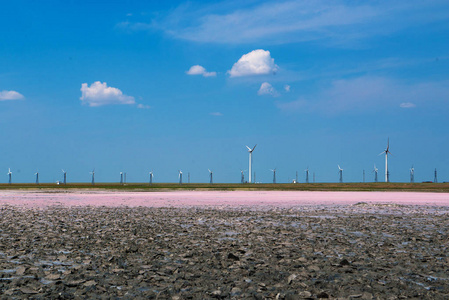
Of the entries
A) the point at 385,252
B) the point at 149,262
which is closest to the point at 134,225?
the point at 149,262

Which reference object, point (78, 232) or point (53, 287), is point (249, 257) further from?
point (78, 232)

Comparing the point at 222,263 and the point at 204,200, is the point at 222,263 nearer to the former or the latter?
the point at 222,263

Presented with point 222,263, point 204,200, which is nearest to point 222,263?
point 222,263

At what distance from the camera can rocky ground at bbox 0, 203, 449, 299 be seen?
10375mm

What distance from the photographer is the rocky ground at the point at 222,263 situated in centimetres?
1038

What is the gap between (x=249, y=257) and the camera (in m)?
14.8

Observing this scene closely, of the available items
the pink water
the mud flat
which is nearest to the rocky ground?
the mud flat

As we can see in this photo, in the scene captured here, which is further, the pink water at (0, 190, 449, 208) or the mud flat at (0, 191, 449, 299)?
the pink water at (0, 190, 449, 208)

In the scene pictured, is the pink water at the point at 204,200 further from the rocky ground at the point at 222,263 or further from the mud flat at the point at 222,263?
the rocky ground at the point at 222,263

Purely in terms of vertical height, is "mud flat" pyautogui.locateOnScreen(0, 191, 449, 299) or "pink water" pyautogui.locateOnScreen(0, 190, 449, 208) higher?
"mud flat" pyautogui.locateOnScreen(0, 191, 449, 299)

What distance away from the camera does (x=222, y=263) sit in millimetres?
13719

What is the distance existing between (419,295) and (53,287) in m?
8.71

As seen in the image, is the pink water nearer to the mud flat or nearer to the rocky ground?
the mud flat

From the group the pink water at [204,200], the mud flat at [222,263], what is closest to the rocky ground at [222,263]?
the mud flat at [222,263]
